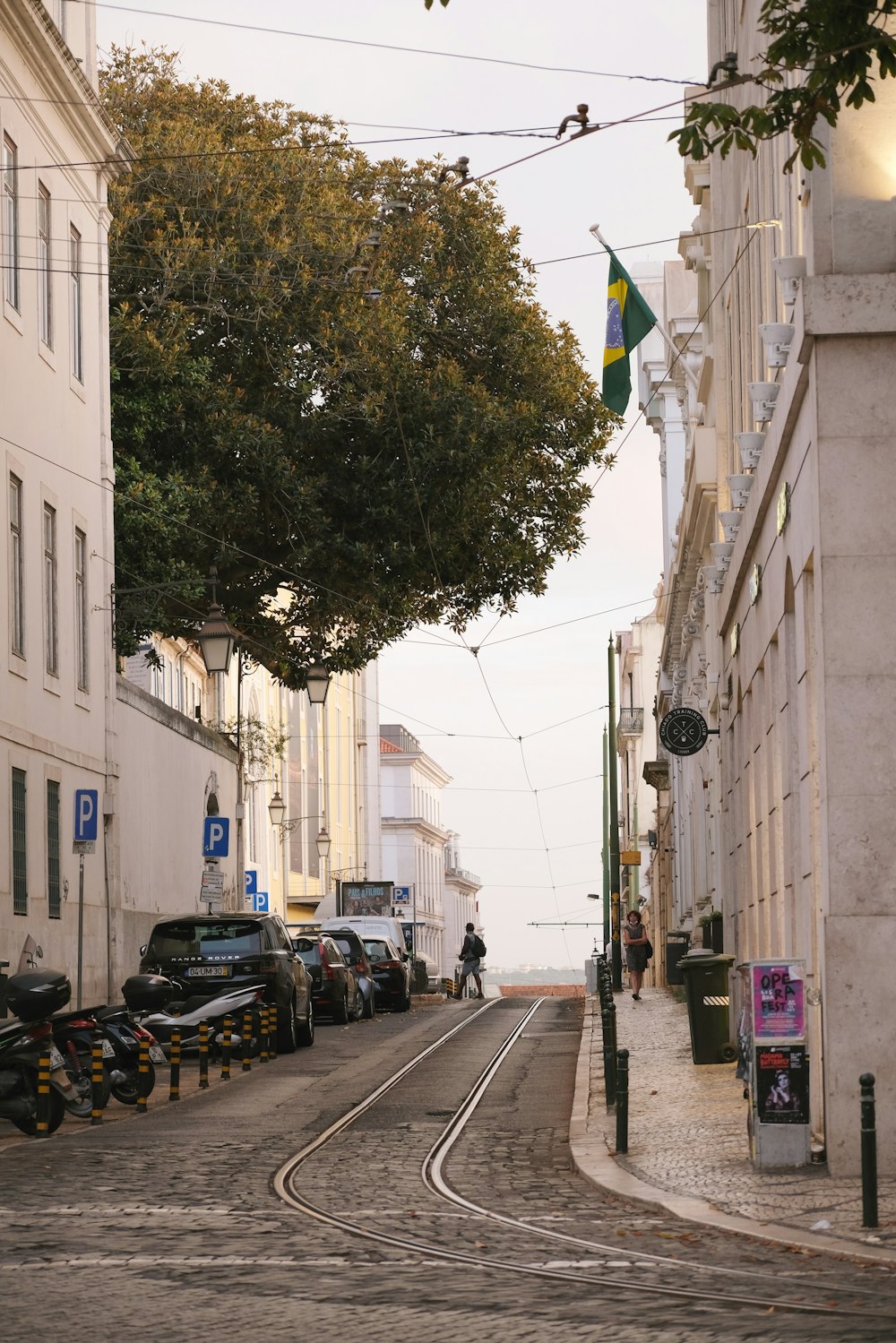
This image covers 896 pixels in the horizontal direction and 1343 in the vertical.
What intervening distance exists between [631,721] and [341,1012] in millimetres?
55283

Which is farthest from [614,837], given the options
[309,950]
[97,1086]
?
[97,1086]

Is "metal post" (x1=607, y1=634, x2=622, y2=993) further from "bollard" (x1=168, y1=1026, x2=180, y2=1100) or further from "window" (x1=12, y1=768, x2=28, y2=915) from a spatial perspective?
"bollard" (x1=168, y1=1026, x2=180, y2=1100)

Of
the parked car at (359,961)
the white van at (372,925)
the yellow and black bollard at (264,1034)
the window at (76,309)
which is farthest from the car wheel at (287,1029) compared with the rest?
the white van at (372,925)

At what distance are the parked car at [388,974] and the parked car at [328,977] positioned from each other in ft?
16.9

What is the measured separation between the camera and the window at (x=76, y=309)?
32.2 metres

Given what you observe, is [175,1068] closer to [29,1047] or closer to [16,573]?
[29,1047]

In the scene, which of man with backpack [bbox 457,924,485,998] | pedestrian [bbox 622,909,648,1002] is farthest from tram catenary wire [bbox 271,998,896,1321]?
man with backpack [bbox 457,924,485,998]

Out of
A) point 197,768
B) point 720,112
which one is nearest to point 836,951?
point 720,112

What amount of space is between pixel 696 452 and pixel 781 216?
12190 millimetres

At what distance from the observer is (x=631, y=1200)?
1250cm

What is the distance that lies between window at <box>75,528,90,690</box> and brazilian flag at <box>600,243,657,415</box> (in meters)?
9.08

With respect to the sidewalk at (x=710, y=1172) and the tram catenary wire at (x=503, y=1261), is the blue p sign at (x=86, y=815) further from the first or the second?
the tram catenary wire at (x=503, y=1261)

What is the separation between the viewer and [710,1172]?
1348cm

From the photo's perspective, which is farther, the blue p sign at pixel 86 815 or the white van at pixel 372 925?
the white van at pixel 372 925
